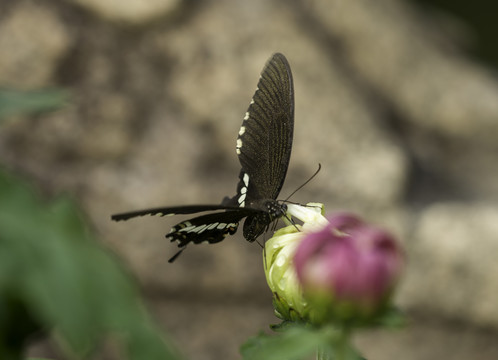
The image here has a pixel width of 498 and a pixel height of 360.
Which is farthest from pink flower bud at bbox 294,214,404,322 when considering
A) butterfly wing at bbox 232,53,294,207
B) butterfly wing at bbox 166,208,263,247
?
butterfly wing at bbox 232,53,294,207

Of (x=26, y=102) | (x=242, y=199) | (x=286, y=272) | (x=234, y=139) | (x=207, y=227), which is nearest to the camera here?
(x=26, y=102)

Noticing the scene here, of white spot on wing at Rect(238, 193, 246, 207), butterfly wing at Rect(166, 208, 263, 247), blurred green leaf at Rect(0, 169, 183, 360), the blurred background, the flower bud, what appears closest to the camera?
blurred green leaf at Rect(0, 169, 183, 360)

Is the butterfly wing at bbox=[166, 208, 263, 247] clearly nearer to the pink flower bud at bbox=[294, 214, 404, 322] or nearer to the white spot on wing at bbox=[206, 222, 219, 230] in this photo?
the white spot on wing at bbox=[206, 222, 219, 230]

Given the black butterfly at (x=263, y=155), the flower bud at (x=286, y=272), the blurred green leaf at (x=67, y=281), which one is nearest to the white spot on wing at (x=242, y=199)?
the black butterfly at (x=263, y=155)

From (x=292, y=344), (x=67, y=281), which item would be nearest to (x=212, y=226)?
(x=292, y=344)

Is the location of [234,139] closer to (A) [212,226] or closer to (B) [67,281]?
(A) [212,226]

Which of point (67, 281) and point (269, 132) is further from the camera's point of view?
point (269, 132)
